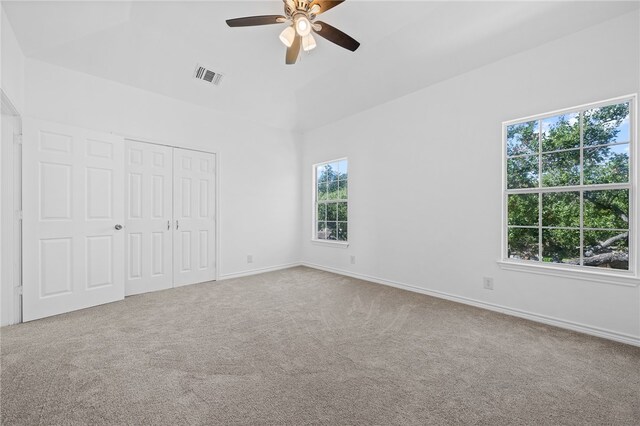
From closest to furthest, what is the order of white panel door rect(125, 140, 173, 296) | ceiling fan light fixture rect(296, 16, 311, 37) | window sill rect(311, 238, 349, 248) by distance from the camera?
ceiling fan light fixture rect(296, 16, 311, 37) → white panel door rect(125, 140, 173, 296) → window sill rect(311, 238, 349, 248)

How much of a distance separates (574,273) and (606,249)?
350 mm

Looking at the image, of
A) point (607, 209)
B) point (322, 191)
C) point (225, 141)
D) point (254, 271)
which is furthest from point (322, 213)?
point (607, 209)

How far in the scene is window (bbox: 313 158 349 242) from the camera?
5.10 metres

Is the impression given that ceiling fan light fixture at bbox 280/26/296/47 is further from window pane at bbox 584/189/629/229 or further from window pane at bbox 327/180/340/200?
window pane at bbox 584/189/629/229

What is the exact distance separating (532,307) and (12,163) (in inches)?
223

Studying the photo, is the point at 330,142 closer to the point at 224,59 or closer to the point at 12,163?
the point at 224,59

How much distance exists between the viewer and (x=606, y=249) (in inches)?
102

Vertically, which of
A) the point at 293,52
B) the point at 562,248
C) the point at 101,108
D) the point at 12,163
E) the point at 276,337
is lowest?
the point at 276,337

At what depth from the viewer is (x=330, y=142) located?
17.2ft

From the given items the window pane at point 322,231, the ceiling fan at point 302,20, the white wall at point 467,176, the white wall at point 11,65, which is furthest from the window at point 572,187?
the white wall at point 11,65

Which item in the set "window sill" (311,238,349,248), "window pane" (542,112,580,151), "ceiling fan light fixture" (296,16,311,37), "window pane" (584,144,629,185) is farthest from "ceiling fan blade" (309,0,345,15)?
"window sill" (311,238,349,248)

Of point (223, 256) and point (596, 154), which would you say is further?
point (223, 256)

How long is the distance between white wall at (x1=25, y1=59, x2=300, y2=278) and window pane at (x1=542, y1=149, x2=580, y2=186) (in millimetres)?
4095

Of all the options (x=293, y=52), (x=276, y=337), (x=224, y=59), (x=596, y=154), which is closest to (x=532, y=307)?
(x=596, y=154)
